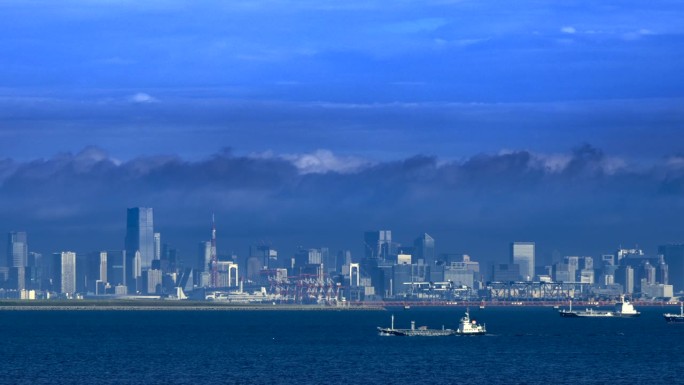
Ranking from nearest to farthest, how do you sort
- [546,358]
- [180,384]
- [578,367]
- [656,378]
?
[180,384] → [656,378] → [578,367] → [546,358]

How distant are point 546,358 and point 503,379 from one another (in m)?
33.7

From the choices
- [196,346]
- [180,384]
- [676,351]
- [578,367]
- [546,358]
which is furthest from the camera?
[196,346]

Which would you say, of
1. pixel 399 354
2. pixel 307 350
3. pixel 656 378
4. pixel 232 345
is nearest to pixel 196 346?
pixel 232 345

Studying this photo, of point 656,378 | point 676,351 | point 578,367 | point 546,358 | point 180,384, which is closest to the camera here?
point 180,384

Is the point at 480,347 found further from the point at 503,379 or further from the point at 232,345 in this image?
the point at 503,379

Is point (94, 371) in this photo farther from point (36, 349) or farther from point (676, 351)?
point (676, 351)

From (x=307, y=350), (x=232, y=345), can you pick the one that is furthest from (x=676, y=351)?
(x=232, y=345)

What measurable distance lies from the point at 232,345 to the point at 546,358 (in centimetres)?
5314

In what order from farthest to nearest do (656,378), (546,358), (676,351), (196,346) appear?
(196,346)
(676,351)
(546,358)
(656,378)

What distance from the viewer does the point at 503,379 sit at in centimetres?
13362

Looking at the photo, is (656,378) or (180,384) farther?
(656,378)

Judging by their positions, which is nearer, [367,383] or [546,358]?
[367,383]

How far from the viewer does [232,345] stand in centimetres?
19988

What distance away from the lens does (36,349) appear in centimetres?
18825
